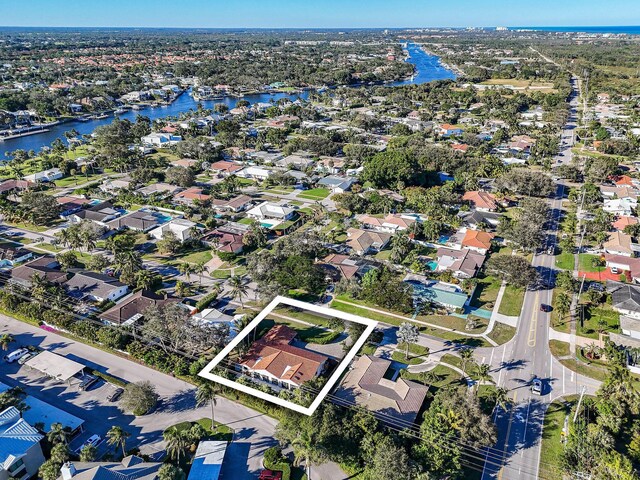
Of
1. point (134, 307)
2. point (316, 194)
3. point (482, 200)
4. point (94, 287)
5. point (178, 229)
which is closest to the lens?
point (134, 307)

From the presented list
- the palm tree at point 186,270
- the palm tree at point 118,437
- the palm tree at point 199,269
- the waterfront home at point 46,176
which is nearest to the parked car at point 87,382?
the palm tree at point 118,437

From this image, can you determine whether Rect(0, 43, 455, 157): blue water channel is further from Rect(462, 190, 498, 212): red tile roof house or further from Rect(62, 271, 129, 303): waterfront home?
Rect(462, 190, 498, 212): red tile roof house

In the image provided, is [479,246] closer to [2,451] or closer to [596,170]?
[596,170]

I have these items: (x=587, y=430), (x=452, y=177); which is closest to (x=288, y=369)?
(x=587, y=430)

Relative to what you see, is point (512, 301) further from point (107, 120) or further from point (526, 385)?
point (107, 120)

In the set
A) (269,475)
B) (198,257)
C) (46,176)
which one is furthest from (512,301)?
(46,176)

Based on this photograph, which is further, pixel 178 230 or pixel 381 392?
pixel 178 230

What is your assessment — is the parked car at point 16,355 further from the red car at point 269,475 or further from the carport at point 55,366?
the red car at point 269,475
